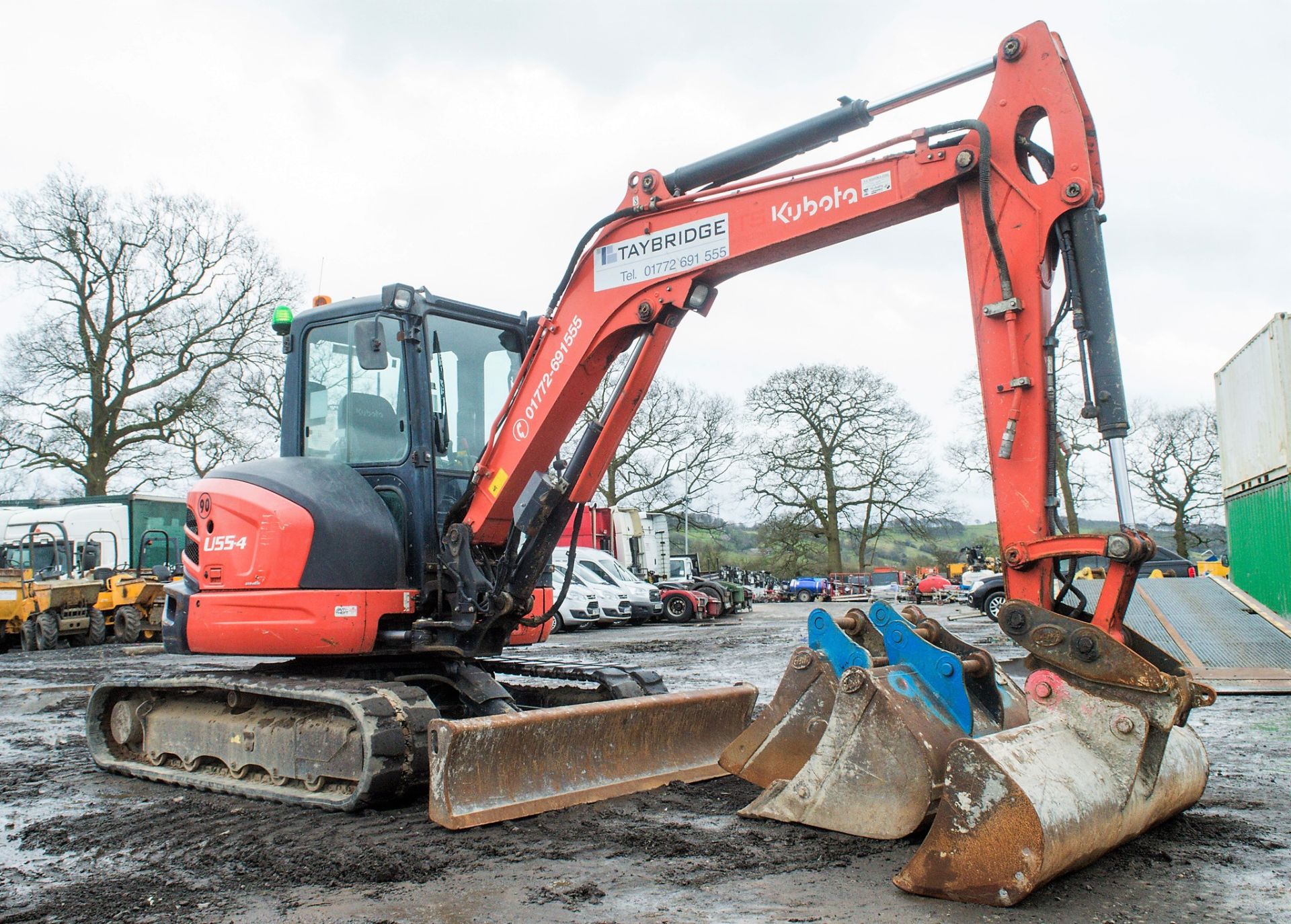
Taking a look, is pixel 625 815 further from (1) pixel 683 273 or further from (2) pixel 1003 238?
(2) pixel 1003 238

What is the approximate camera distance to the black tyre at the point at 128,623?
19375 millimetres

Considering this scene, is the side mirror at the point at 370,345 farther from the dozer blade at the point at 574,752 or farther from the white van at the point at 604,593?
the white van at the point at 604,593

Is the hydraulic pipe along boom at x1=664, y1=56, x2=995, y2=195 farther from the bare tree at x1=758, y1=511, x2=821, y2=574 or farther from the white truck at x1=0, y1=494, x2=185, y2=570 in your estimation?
the bare tree at x1=758, y1=511, x2=821, y2=574

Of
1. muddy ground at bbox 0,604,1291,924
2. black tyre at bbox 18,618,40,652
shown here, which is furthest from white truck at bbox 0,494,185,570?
muddy ground at bbox 0,604,1291,924

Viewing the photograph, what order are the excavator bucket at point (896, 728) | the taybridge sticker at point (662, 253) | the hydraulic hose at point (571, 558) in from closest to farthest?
1. the excavator bucket at point (896, 728)
2. the taybridge sticker at point (662, 253)
3. the hydraulic hose at point (571, 558)

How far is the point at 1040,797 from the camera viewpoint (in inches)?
136

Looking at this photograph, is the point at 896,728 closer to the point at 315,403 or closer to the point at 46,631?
the point at 315,403

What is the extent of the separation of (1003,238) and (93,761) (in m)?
6.25

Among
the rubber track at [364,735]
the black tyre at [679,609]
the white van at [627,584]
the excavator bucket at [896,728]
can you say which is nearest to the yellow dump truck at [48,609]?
the white van at [627,584]

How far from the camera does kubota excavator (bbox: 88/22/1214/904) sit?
12.4ft

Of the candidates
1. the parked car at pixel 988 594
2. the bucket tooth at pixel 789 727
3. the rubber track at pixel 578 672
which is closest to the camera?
the bucket tooth at pixel 789 727

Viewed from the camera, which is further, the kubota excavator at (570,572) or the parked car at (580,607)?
the parked car at (580,607)

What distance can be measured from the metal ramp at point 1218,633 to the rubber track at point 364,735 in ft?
20.8

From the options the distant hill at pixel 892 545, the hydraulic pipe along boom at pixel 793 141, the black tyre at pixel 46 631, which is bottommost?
the black tyre at pixel 46 631
